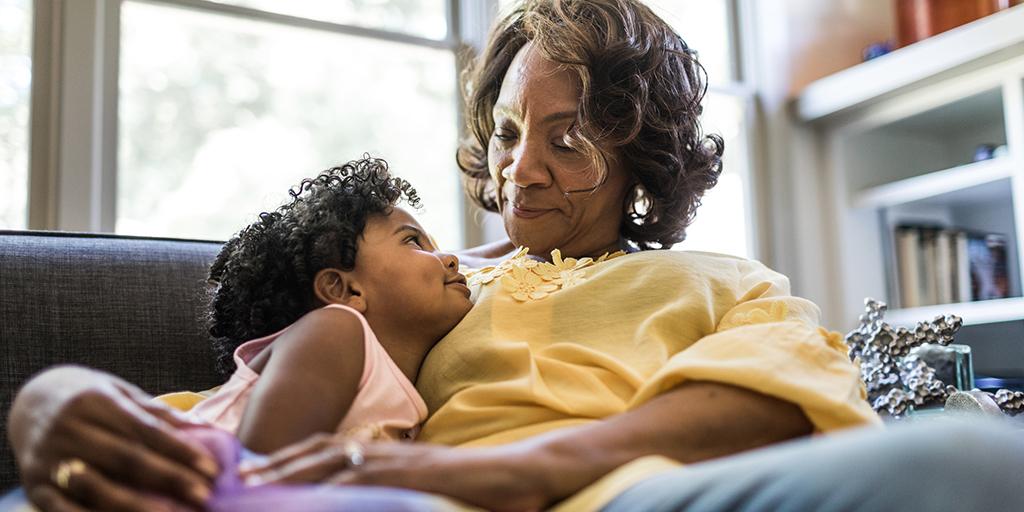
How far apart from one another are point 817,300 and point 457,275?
2.29 metres

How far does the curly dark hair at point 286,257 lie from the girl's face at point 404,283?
2cm

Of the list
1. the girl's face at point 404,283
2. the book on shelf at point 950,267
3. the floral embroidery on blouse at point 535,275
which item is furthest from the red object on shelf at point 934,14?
the girl's face at point 404,283

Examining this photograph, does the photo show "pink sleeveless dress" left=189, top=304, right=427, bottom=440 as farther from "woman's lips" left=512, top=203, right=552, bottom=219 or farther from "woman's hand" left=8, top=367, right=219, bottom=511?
"woman's lips" left=512, top=203, right=552, bottom=219

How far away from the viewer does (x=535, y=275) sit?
1.35 metres

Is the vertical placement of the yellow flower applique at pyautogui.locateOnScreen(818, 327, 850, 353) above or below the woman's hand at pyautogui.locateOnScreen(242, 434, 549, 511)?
above

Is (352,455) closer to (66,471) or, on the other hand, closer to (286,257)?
(66,471)

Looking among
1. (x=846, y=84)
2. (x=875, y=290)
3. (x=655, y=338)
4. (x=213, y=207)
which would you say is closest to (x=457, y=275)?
(x=655, y=338)

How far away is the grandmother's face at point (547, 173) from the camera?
142cm

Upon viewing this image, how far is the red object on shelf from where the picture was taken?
9.66ft

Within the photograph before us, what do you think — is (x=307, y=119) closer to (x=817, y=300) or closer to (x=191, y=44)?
(x=191, y=44)

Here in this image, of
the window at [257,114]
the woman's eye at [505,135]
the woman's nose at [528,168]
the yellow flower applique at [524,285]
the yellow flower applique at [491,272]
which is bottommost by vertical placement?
the yellow flower applique at [524,285]

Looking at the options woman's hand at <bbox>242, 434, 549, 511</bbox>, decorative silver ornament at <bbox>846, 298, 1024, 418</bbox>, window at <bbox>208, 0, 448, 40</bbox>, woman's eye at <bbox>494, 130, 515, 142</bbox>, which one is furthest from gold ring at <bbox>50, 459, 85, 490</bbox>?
window at <bbox>208, 0, 448, 40</bbox>

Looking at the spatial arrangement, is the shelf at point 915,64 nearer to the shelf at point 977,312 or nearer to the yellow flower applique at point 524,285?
the shelf at point 977,312

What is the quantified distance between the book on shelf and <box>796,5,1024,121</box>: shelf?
0.54m
